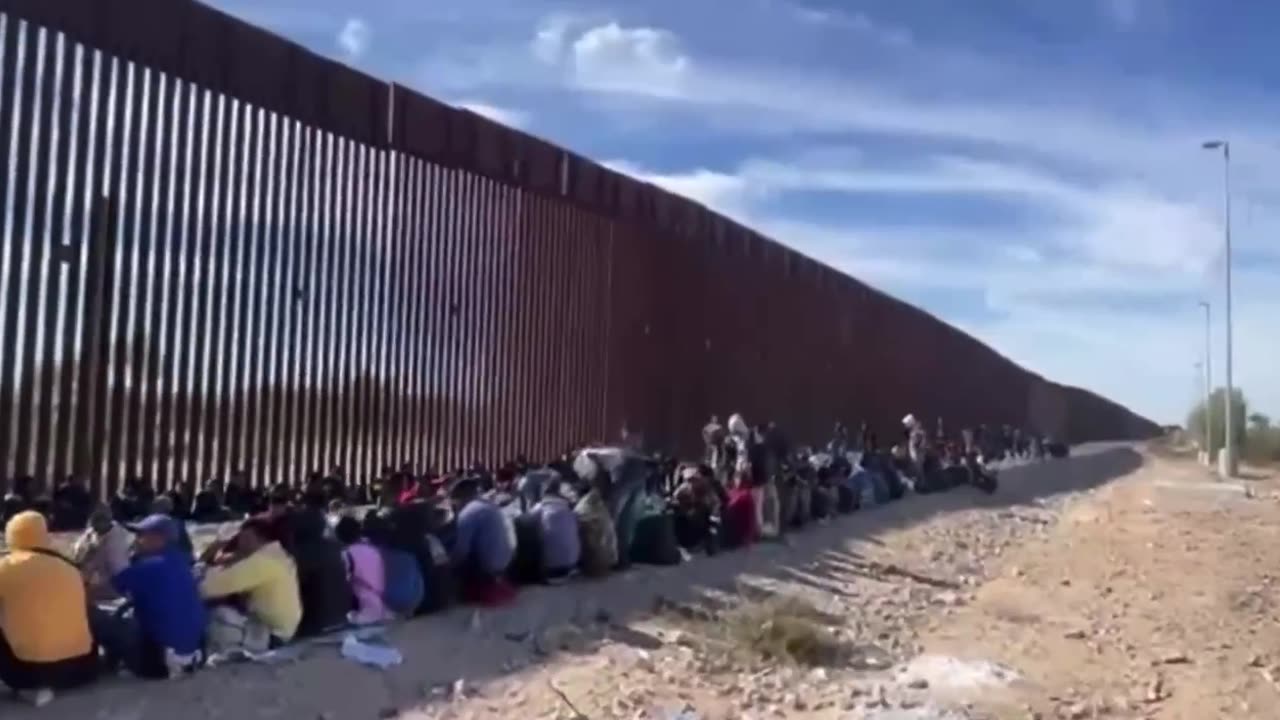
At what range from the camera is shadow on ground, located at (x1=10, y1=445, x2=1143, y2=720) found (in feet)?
25.7

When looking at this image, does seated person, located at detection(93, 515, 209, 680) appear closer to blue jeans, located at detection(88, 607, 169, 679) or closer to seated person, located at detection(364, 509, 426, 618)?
blue jeans, located at detection(88, 607, 169, 679)

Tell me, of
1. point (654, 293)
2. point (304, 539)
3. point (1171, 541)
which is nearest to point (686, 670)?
point (304, 539)

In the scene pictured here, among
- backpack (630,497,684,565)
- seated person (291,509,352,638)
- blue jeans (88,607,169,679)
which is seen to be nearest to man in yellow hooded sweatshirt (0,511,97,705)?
blue jeans (88,607,169,679)

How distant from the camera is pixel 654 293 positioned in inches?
833

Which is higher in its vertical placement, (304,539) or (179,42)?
(179,42)

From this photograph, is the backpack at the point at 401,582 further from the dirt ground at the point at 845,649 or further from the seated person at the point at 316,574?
the seated person at the point at 316,574

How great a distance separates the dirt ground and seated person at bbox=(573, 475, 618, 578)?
0.20 m

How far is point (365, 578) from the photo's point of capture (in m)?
9.86

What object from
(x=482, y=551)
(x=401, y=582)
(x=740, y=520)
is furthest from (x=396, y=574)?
(x=740, y=520)

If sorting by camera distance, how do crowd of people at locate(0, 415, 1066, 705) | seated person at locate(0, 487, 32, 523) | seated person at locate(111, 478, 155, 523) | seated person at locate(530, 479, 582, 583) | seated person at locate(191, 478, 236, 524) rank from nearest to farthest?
crowd of people at locate(0, 415, 1066, 705)
seated person at locate(0, 487, 32, 523)
seated person at locate(111, 478, 155, 523)
seated person at locate(191, 478, 236, 524)
seated person at locate(530, 479, 582, 583)

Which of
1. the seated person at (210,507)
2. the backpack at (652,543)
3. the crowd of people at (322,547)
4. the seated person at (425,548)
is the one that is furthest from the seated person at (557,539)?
the seated person at (210,507)

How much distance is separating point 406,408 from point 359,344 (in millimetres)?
991

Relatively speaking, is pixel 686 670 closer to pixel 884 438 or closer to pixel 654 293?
pixel 654 293

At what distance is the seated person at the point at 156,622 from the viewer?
7938 millimetres
